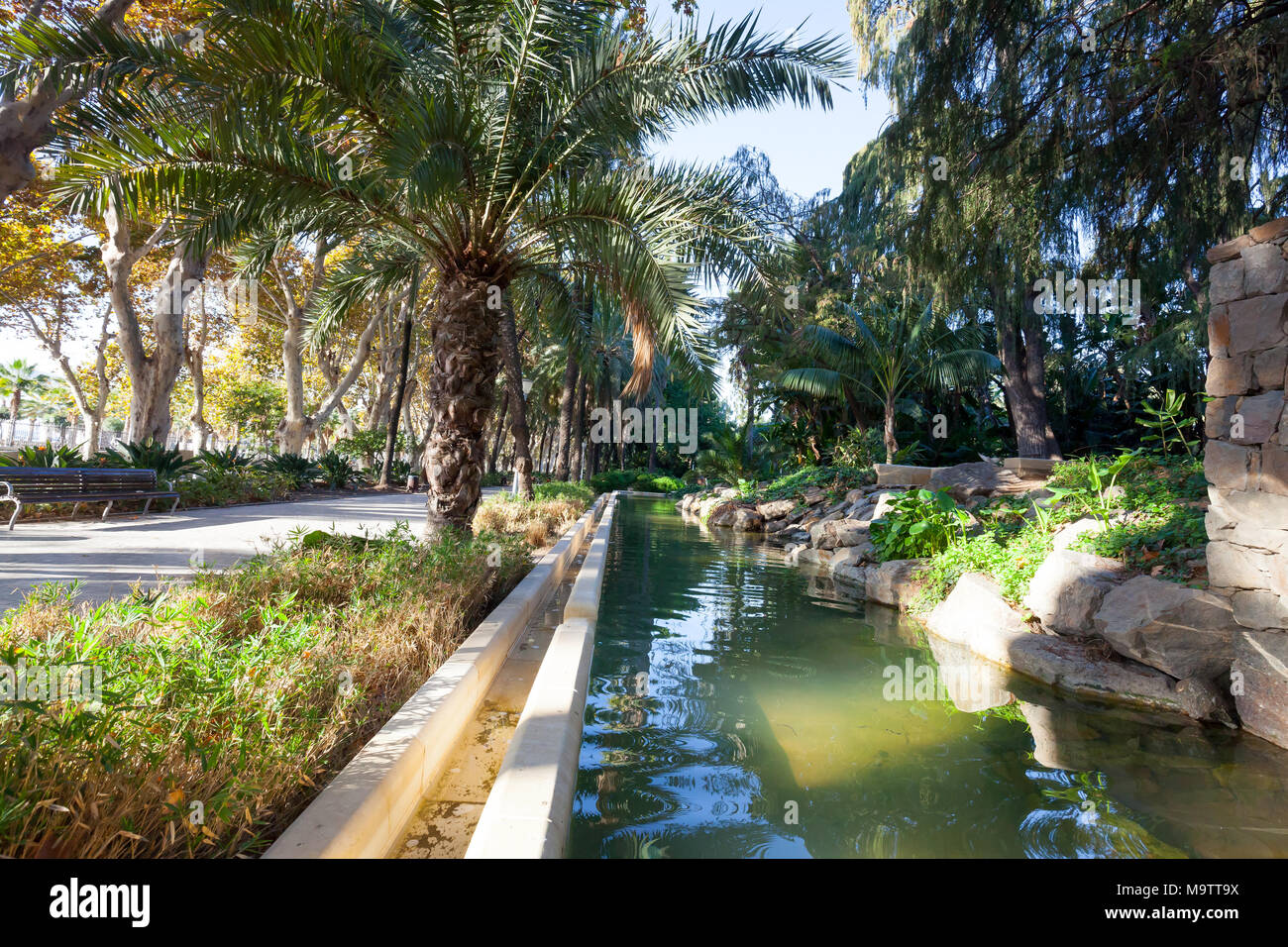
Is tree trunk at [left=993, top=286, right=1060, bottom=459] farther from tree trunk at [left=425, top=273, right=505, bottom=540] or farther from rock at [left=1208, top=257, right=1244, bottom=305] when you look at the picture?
tree trunk at [left=425, top=273, right=505, bottom=540]

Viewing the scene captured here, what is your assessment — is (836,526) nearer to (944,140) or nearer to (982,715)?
(944,140)

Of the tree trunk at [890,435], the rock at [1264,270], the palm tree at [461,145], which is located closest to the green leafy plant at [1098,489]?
the rock at [1264,270]

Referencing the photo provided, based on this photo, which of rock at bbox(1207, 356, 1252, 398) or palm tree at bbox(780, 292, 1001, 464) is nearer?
rock at bbox(1207, 356, 1252, 398)

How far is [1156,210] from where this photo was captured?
8.34m

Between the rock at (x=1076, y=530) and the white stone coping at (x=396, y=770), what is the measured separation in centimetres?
579

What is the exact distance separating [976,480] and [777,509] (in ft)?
19.9

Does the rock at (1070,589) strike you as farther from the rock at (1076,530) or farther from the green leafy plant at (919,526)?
the green leafy plant at (919,526)

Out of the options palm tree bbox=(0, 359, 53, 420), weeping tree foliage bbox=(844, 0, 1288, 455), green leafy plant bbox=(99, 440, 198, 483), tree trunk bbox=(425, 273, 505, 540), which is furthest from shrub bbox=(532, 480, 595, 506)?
palm tree bbox=(0, 359, 53, 420)

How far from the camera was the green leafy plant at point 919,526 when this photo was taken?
868 cm

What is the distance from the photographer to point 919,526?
8.56 metres

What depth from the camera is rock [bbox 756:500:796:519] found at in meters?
17.3

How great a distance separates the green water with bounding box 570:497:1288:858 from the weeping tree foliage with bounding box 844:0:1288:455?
5.84 metres

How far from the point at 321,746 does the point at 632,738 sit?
1804 millimetres

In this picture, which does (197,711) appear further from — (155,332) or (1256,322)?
(155,332)
